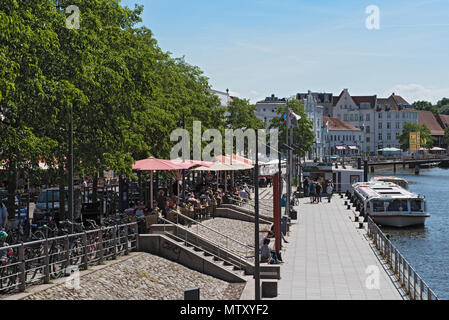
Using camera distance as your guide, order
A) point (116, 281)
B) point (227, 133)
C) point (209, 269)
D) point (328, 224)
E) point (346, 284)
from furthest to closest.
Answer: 1. point (227, 133)
2. point (328, 224)
3. point (209, 269)
4. point (346, 284)
5. point (116, 281)

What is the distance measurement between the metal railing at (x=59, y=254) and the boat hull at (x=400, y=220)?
2773 centimetres

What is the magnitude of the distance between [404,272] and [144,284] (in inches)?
325

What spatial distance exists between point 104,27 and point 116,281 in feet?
35.1

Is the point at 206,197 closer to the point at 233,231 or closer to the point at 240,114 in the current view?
the point at 233,231

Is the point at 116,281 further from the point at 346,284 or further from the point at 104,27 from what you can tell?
the point at 104,27

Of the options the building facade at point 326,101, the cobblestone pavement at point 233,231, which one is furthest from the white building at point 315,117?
the cobblestone pavement at point 233,231

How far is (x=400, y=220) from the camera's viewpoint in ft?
154

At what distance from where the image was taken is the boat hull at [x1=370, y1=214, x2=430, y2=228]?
1842 inches

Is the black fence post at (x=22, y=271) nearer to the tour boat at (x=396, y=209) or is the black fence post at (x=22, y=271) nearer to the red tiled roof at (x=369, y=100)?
the tour boat at (x=396, y=209)

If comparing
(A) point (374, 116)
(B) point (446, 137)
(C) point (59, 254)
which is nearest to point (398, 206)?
(C) point (59, 254)

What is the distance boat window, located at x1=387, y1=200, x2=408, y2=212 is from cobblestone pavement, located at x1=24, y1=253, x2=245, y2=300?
2781 cm

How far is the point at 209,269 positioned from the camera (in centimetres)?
A: 2341
